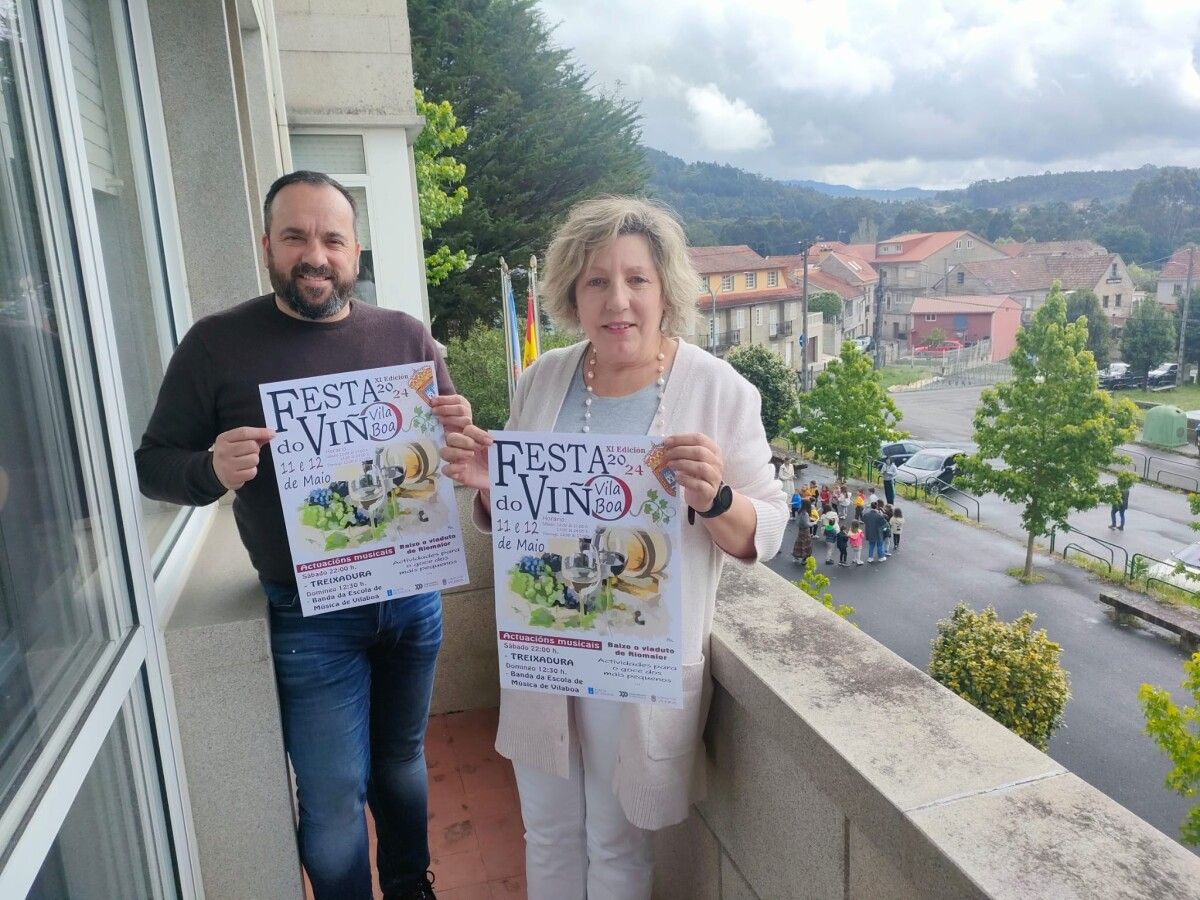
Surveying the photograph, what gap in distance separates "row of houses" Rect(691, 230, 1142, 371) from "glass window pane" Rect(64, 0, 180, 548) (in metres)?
45.3

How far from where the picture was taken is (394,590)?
1.58 meters

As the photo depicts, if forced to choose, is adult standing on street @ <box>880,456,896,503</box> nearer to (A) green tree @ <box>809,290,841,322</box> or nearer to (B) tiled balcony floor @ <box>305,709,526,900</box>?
(A) green tree @ <box>809,290,841,322</box>

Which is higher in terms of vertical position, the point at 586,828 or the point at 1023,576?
the point at 586,828

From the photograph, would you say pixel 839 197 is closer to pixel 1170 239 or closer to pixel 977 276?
pixel 977 276

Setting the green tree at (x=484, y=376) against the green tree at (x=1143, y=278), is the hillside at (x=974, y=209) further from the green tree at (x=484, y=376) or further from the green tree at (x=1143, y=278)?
the green tree at (x=484, y=376)

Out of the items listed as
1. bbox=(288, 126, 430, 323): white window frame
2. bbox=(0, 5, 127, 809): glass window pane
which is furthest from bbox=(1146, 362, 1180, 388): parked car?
bbox=(0, 5, 127, 809): glass window pane

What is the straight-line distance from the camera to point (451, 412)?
4.97ft

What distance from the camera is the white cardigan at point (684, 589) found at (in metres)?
1.37

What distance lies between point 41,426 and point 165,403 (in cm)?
34

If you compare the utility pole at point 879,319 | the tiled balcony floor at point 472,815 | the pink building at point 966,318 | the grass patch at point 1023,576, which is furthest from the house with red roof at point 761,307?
the tiled balcony floor at point 472,815

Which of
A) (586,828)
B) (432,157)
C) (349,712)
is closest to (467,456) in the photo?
(349,712)

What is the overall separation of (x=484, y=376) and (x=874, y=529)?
64.6 ft

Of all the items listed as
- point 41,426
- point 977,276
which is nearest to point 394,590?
point 41,426

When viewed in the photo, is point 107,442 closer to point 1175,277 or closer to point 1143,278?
point 1143,278
